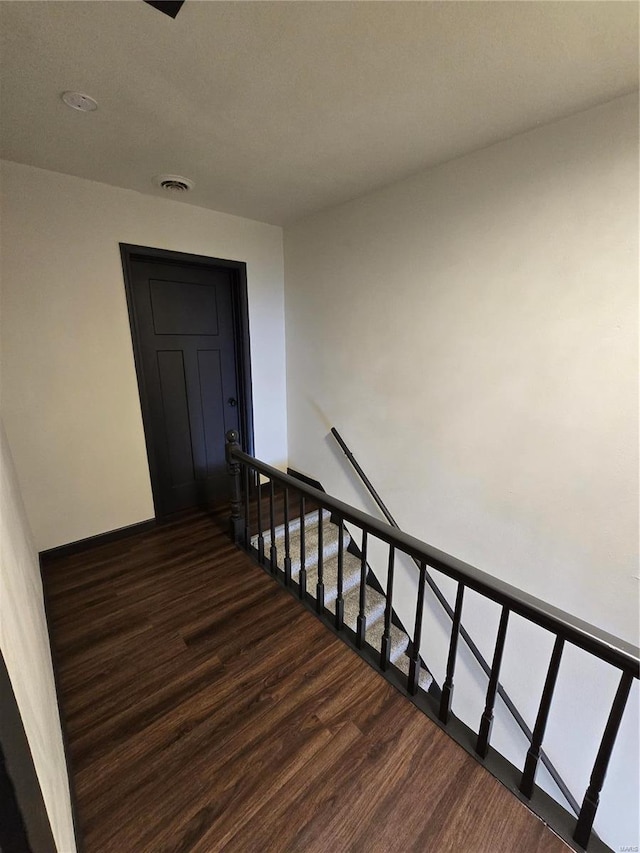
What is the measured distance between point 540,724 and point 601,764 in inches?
6.2

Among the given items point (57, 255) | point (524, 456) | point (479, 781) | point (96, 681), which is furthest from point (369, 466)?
point (57, 255)

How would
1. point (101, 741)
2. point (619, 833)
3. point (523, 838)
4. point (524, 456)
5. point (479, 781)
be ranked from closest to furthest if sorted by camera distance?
1. point (523, 838)
2. point (479, 781)
3. point (101, 741)
4. point (619, 833)
5. point (524, 456)

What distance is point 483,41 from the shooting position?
1.17m

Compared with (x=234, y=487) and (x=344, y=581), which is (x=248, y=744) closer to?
(x=344, y=581)

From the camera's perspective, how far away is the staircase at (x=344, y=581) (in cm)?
229

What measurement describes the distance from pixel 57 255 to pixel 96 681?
2.31 m

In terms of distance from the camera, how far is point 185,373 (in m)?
2.85

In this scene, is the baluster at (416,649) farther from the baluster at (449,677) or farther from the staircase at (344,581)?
the staircase at (344,581)

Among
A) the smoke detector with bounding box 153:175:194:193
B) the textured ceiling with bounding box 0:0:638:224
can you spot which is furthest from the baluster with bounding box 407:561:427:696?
the smoke detector with bounding box 153:175:194:193

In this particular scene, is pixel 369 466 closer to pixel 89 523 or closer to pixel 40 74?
pixel 89 523

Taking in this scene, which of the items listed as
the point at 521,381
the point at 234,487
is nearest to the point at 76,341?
the point at 234,487

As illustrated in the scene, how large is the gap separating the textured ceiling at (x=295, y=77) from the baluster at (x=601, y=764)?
78.1 inches

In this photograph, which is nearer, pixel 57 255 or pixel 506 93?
pixel 506 93

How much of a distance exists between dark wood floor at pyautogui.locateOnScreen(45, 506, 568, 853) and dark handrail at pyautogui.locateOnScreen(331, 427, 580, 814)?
664mm
